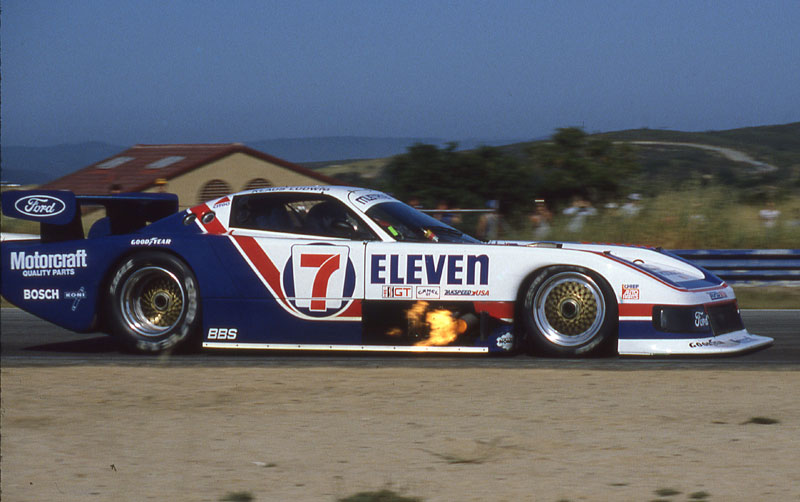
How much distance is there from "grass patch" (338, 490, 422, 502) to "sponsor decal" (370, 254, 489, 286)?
3.20 m

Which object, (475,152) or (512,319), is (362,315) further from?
(475,152)

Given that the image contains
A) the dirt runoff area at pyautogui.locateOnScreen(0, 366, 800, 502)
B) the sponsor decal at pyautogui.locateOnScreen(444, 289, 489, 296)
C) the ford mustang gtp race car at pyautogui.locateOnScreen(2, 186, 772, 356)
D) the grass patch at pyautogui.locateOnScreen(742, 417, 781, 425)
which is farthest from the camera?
the sponsor decal at pyautogui.locateOnScreen(444, 289, 489, 296)

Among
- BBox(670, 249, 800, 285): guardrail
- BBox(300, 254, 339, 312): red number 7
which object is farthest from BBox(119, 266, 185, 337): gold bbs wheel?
BBox(670, 249, 800, 285): guardrail

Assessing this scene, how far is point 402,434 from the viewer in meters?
4.66

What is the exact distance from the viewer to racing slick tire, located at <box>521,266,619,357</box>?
662 cm

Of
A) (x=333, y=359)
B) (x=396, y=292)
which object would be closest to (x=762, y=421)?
(x=396, y=292)

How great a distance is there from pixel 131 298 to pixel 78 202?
1.05m

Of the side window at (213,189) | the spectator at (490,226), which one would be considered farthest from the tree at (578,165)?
the spectator at (490,226)

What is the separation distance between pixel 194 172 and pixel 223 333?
27.4 m

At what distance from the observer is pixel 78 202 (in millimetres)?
7758

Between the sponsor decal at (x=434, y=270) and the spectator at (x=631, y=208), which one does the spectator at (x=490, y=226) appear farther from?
the sponsor decal at (x=434, y=270)

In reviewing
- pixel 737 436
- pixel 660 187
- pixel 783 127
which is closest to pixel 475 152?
pixel 660 187

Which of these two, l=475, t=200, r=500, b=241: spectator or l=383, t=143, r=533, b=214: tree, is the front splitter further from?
l=383, t=143, r=533, b=214: tree

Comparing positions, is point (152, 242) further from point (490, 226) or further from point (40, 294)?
point (490, 226)
